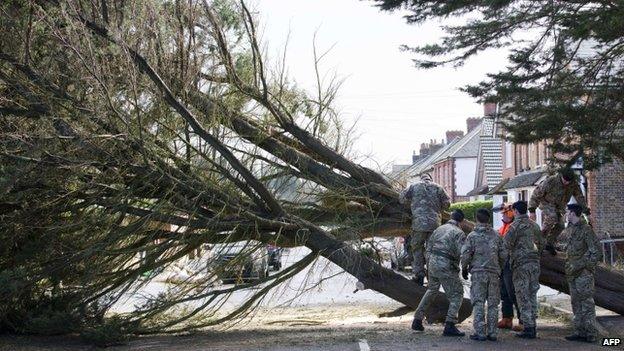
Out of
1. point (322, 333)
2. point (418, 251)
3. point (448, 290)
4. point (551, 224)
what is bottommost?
point (322, 333)

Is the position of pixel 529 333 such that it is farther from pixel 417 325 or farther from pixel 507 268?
pixel 417 325

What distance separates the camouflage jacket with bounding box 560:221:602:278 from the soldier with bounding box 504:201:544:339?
1.40 ft

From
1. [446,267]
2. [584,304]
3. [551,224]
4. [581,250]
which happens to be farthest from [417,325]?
[551,224]

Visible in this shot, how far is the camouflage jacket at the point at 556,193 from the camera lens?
12969mm

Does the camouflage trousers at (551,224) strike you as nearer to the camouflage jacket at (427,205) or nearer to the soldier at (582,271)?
the camouflage jacket at (427,205)

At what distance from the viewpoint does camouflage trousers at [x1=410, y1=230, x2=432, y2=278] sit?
13.3 meters

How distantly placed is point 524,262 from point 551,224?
1783 millimetres

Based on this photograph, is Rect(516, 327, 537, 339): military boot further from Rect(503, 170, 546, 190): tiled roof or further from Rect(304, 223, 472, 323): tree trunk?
Rect(503, 170, 546, 190): tiled roof

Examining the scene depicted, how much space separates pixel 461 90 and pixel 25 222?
6732 mm

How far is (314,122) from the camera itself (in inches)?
563

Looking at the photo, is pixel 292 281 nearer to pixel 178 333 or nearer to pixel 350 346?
pixel 178 333

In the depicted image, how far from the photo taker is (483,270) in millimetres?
11352

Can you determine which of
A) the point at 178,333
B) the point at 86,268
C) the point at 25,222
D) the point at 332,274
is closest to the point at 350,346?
the point at 332,274

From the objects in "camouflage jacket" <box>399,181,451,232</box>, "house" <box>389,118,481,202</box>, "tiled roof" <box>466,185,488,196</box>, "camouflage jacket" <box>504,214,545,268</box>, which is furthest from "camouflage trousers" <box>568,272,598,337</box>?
"house" <box>389,118,481,202</box>
